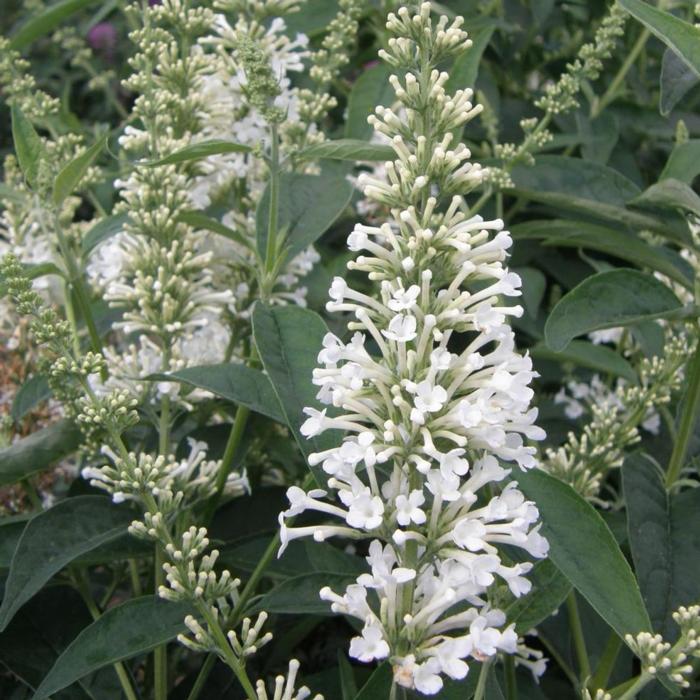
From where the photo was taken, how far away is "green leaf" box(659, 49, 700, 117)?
169cm

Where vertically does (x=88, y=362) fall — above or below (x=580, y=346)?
above

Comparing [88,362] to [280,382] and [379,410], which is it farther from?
[379,410]

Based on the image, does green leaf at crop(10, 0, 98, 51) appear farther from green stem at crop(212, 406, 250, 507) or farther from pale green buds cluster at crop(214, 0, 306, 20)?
green stem at crop(212, 406, 250, 507)

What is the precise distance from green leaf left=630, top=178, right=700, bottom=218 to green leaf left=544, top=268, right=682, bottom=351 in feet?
0.42

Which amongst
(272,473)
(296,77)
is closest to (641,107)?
(296,77)

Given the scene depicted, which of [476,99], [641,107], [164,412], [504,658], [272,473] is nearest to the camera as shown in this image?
[504,658]

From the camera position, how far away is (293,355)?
148 centimetres

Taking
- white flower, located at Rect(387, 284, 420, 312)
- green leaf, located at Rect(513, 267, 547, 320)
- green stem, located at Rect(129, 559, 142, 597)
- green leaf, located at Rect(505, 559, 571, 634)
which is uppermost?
white flower, located at Rect(387, 284, 420, 312)

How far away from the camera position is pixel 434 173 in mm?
1236

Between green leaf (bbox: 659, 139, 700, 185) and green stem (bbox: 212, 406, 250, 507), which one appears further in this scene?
green leaf (bbox: 659, 139, 700, 185)

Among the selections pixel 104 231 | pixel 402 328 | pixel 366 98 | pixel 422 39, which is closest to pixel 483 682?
pixel 402 328

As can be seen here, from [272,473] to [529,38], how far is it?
5.19 feet

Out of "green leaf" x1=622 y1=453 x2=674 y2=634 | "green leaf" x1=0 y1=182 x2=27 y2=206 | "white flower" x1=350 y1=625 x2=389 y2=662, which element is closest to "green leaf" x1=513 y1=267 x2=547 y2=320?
"green leaf" x1=622 y1=453 x2=674 y2=634

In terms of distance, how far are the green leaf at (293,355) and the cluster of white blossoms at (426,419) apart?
0.11 m
